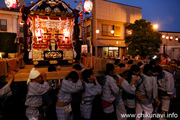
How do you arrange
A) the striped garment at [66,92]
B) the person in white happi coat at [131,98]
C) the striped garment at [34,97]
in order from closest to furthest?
the striped garment at [34,97] < the striped garment at [66,92] < the person in white happi coat at [131,98]

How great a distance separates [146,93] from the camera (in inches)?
130

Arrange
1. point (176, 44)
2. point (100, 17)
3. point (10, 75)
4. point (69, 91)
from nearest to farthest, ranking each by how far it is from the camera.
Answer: point (69, 91) → point (10, 75) → point (100, 17) → point (176, 44)

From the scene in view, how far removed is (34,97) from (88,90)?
1.26 meters

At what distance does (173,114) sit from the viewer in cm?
454

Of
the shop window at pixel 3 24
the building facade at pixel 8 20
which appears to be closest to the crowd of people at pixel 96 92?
the building facade at pixel 8 20

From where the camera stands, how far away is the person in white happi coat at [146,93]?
3268 millimetres

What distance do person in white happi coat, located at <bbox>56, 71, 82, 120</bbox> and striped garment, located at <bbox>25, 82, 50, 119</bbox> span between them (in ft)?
1.33

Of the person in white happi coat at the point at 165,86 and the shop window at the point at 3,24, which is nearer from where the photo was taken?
the person in white happi coat at the point at 165,86

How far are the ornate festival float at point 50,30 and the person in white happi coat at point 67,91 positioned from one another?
17.6 ft

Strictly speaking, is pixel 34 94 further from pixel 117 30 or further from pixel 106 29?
pixel 117 30

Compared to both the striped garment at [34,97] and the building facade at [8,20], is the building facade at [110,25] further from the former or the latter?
the striped garment at [34,97]

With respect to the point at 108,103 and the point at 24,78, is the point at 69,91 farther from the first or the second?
the point at 24,78

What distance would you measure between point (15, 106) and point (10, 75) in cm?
238

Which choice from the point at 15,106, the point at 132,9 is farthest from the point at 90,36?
the point at 15,106
